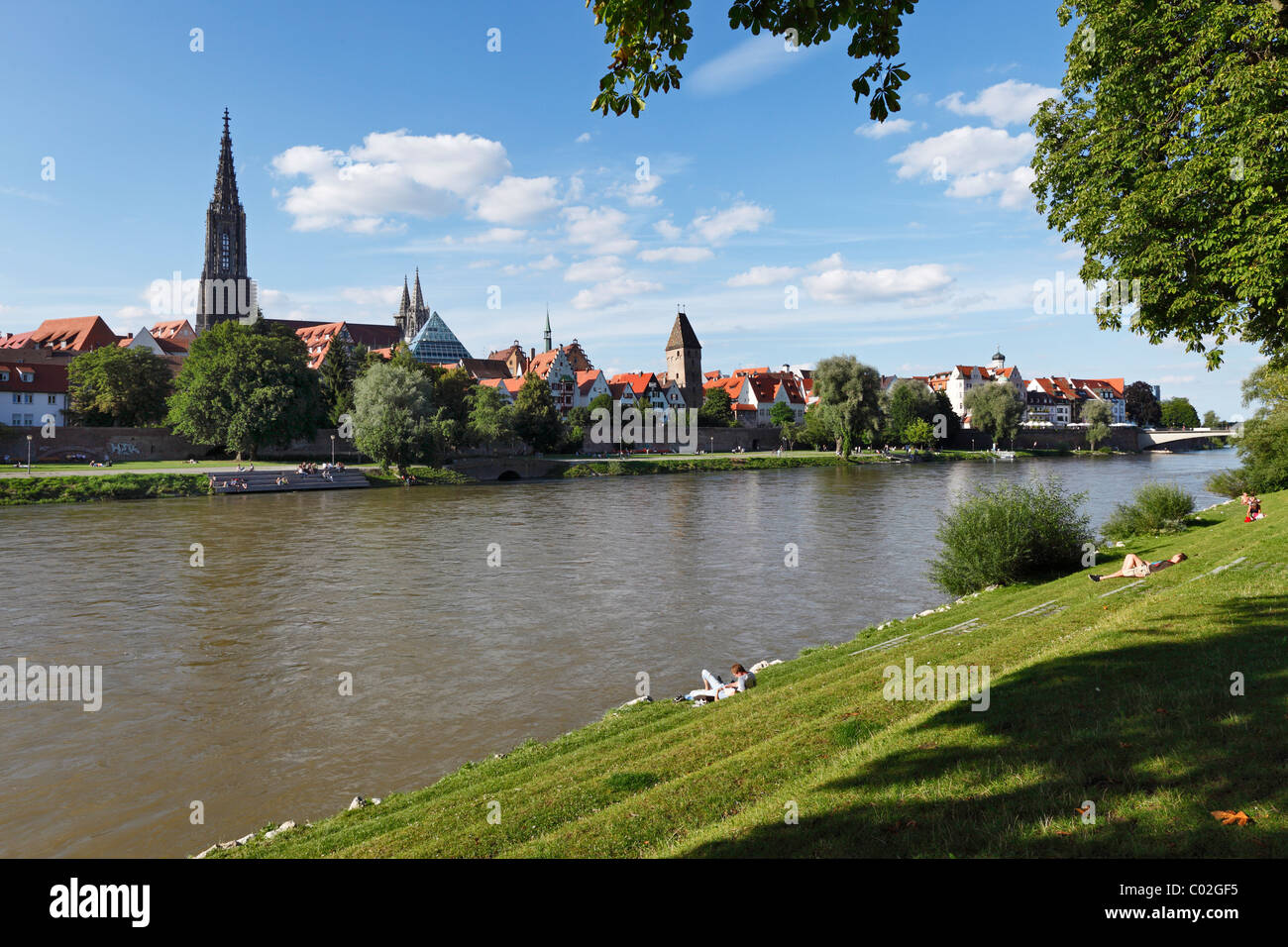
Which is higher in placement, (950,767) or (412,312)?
(412,312)

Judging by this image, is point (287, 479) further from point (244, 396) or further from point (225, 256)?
point (225, 256)

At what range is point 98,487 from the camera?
54750mm

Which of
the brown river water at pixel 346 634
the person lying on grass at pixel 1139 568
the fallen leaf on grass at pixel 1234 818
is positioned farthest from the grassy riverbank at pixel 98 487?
the fallen leaf on grass at pixel 1234 818

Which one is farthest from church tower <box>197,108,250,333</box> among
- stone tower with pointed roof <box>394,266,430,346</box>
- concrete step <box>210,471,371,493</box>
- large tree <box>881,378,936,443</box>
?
large tree <box>881,378,936,443</box>

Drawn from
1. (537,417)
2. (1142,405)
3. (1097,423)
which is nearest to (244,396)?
(537,417)

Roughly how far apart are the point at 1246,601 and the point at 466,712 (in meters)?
12.9

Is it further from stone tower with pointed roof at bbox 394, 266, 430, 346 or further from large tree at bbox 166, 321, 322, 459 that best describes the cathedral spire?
large tree at bbox 166, 321, 322, 459

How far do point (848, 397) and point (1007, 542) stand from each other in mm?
84475

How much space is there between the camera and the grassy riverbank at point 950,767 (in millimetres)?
5441

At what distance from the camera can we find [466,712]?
1499 centimetres

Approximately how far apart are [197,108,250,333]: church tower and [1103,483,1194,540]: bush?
143720 millimetres

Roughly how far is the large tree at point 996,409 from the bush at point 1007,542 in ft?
355

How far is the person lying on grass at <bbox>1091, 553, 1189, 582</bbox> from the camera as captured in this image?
17.0m
